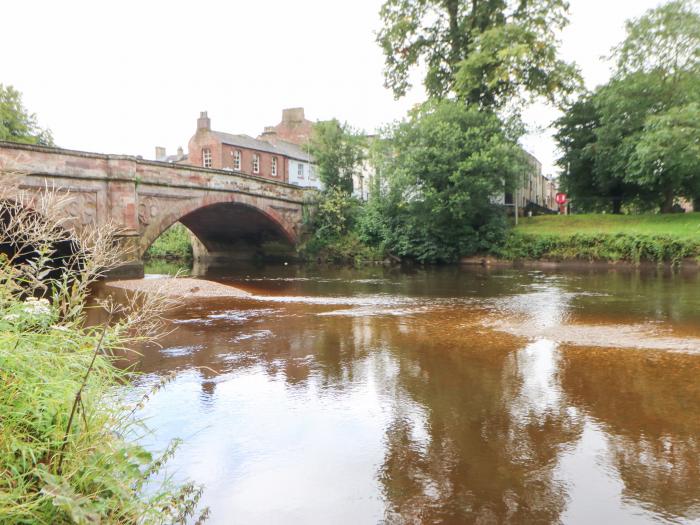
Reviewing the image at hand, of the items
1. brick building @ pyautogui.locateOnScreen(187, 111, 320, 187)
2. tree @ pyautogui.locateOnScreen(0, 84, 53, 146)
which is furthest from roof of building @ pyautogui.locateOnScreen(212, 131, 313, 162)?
tree @ pyautogui.locateOnScreen(0, 84, 53, 146)

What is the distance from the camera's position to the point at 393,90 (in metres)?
33.0

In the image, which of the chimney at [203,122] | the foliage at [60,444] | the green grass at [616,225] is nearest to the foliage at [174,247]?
the chimney at [203,122]

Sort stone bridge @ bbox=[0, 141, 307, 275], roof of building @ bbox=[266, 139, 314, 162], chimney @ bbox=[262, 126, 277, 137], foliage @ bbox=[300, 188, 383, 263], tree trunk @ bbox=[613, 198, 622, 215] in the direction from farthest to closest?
1. chimney @ bbox=[262, 126, 277, 137]
2. roof of building @ bbox=[266, 139, 314, 162]
3. tree trunk @ bbox=[613, 198, 622, 215]
4. foliage @ bbox=[300, 188, 383, 263]
5. stone bridge @ bbox=[0, 141, 307, 275]

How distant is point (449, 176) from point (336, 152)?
11502mm

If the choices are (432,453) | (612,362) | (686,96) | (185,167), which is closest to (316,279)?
(185,167)

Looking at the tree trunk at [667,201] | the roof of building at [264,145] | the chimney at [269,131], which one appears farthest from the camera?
the chimney at [269,131]

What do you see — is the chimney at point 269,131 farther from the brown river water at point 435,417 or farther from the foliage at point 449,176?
the brown river water at point 435,417

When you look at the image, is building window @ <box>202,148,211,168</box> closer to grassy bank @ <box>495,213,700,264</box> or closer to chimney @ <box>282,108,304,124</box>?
chimney @ <box>282,108,304,124</box>

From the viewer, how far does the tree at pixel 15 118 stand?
33.8 metres

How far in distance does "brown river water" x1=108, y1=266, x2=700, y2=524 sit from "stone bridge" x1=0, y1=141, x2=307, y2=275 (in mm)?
7981

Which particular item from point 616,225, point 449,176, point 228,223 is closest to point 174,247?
point 228,223

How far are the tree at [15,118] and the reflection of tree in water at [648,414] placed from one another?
36.5 m

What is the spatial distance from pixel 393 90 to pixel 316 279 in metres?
17.4

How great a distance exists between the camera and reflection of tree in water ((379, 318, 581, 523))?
328 cm
